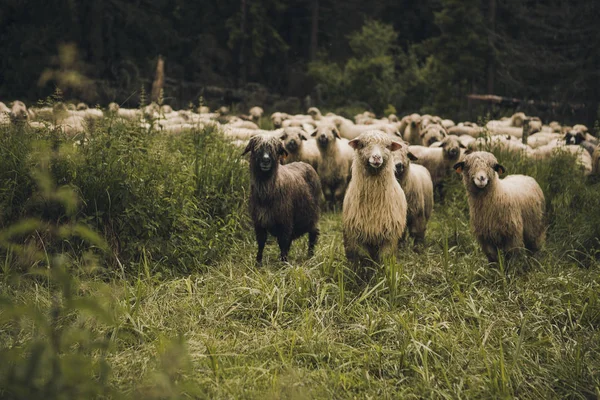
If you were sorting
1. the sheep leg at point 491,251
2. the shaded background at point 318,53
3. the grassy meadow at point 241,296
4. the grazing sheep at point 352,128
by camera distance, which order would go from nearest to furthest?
1. the grassy meadow at point 241,296
2. the sheep leg at point 491,251
3. the grazing sheep at point 352,128
4. the shaded background at point 318,53

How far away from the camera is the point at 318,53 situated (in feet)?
98.5

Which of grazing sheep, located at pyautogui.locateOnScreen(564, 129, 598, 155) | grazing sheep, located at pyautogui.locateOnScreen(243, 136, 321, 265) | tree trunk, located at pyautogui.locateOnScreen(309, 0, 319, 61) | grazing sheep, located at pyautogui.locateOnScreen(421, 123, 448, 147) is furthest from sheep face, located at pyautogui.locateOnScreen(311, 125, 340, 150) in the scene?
tree trunk, located at pyautogui.locateOnScreen(309, 0, 319, 61)

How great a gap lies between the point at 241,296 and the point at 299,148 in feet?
16.4

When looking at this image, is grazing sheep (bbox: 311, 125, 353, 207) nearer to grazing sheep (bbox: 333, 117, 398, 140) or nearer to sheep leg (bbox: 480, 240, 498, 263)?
grazing sheep (bbox: 333, 117, 398, 140)

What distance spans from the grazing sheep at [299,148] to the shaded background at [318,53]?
351 inches

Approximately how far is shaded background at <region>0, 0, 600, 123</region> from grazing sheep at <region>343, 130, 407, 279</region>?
12.8 meters

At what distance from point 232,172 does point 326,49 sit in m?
27.1

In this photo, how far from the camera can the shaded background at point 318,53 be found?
19.7 m

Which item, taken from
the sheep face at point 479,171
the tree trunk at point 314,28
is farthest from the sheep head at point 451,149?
the tree trunk at point 314,28

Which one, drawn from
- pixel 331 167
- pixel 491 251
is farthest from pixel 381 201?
pixel 331 167

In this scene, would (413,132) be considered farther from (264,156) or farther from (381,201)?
(381,201)

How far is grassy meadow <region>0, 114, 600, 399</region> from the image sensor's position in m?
3.45

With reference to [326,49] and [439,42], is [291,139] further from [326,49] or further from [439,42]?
[326,49]

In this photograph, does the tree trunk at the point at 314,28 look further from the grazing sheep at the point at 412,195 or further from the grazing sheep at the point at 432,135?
the grazing sheep at the point at 412,195
